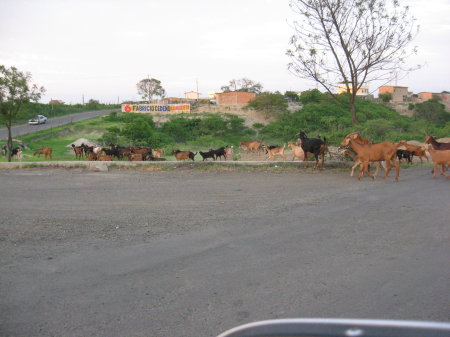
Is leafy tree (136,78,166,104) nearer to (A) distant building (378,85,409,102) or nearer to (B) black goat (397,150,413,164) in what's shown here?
(A) distant building (378,85,409,102)

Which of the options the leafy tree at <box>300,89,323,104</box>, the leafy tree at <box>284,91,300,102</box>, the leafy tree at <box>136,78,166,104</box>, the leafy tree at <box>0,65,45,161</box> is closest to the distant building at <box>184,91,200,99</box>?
the leafy tree at <box>136,78,166,104</box>

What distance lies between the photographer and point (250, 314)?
15.6 feet

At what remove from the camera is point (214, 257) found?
258 inches

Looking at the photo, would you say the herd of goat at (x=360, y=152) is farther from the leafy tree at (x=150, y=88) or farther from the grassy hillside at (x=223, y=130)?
the leafy tree at (x=150, y=88)

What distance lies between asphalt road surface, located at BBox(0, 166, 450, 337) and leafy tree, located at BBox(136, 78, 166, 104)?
94.6m

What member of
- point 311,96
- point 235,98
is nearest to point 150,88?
point 235,98

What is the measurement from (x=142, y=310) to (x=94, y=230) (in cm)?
354

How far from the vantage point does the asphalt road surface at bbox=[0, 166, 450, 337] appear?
15.8 ft

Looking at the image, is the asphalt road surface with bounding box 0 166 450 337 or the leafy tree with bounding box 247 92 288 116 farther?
the leafy tree with bounding box 247 92 288 116

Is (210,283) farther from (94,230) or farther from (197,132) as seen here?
(197,132)

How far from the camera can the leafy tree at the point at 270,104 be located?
64562 mm

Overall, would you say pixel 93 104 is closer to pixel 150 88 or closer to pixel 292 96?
pixel 150 88

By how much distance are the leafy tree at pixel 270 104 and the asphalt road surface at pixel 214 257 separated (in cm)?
5354

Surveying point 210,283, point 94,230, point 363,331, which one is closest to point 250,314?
point 210,283
